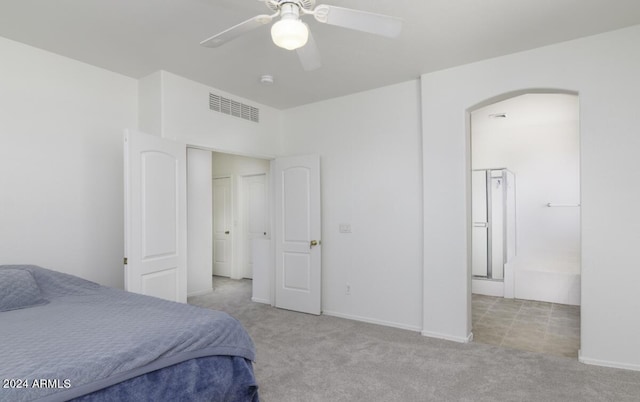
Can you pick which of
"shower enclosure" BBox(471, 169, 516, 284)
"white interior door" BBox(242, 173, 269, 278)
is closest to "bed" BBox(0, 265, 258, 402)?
"white interior door" BBox(242, 173, 269, 278)

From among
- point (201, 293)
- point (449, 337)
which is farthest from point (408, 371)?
point (201, 293)

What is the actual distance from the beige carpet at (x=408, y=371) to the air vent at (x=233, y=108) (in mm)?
2558

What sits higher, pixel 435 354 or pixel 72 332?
pixel 72 332

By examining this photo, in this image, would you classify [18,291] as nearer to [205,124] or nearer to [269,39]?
[205,124]

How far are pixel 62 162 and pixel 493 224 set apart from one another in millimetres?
5618

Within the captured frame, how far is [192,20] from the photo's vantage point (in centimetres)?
257

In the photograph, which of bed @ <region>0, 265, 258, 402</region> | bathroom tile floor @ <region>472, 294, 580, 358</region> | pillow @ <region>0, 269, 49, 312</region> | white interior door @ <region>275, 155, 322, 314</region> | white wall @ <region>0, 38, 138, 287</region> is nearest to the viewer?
bed @ <region>0, 265, 258, 402</region>

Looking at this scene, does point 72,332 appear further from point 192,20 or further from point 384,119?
point 384,119

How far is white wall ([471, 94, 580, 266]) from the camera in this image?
5.19 meters

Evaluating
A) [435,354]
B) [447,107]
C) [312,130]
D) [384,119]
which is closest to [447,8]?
[447,107]

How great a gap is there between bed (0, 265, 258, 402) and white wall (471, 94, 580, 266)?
456 cm

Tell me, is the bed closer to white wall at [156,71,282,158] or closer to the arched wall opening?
white wall at [156,71,282,158]

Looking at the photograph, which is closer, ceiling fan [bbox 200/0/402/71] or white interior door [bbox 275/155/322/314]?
ceiling fan [bbox 200/0/402/71]

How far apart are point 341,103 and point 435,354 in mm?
2996
